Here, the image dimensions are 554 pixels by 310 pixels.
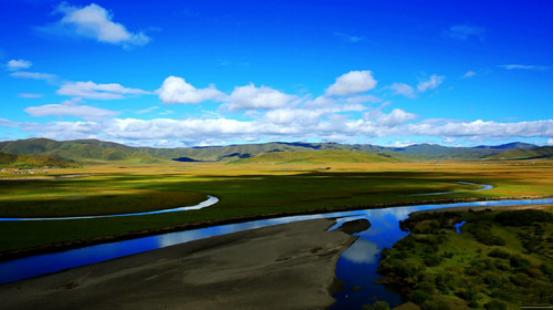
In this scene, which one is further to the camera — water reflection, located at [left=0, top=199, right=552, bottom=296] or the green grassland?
water reflection, located at [left=0, top=199, right=552, bottom=296]

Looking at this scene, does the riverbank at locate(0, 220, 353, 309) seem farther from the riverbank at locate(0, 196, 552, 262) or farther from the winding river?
the riverbank at locate(0, 196, 552, 262)

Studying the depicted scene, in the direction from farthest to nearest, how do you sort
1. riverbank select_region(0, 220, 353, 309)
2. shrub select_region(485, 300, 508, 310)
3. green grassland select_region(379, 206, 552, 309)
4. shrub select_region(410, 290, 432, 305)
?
riverbank select_region(0, 220, 353, 309) → green grassland select_region(379, 206, 552, 309) → shrub select_region(410, 290, 432, 305) → shrub select_region(485, 300, 508, 310)

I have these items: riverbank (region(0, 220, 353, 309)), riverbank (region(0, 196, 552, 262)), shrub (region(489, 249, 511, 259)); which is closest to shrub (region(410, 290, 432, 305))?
riverbank (region(0, 220, 353, 309))

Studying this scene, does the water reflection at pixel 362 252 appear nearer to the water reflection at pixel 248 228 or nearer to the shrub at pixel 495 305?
the water reflection at pixel 248 228

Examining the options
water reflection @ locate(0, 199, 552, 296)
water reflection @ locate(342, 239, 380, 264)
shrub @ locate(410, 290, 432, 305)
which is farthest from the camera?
water reflection @ locate(342, 239, 380, 264)

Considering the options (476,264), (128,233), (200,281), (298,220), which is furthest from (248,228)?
(476,264)

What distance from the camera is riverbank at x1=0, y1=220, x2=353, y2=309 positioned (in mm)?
24312

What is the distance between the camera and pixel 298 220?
2181 inches

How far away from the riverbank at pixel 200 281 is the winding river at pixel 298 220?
143 cm

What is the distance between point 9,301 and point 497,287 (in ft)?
107

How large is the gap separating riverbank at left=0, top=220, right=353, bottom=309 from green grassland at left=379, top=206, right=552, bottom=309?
6106 mm

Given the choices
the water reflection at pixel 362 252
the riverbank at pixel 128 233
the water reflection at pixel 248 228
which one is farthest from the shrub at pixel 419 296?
the riverbank at pixel 128 233

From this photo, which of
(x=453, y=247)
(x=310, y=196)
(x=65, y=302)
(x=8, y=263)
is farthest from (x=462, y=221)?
(x=8, y=263)

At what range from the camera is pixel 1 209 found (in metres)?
62.0
